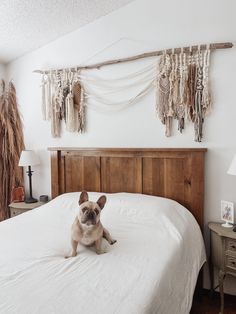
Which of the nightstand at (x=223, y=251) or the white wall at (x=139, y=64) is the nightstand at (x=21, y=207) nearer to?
the white wall at (x=139, y=64)

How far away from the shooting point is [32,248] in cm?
160

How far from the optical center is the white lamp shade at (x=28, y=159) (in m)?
2.82

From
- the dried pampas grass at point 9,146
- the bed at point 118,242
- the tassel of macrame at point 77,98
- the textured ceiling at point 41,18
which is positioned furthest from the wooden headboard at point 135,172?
the textured ceiling at point 41,18

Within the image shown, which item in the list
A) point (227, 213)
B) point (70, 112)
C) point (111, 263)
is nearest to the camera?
point (111, 263)

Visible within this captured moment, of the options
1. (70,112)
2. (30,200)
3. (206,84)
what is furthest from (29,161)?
(206,84)

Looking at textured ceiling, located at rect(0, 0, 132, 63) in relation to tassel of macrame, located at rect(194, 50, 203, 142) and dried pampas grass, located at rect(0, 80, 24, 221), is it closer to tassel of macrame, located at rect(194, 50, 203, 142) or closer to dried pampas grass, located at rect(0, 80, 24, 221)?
dried pampas grass, located at rect(0, 80, 24, 221)

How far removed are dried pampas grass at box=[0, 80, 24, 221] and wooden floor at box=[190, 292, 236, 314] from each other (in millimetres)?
2285

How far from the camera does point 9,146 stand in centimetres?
309

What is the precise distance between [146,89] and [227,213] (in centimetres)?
128

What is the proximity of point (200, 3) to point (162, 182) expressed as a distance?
154 centimetres

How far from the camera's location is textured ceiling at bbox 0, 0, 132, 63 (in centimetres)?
218

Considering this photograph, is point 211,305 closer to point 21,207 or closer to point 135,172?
Answer: point 135,172

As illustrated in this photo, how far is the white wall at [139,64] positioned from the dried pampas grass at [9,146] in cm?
13

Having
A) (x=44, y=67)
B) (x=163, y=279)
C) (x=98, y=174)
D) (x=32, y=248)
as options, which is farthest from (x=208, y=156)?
(x=44, y=67)
